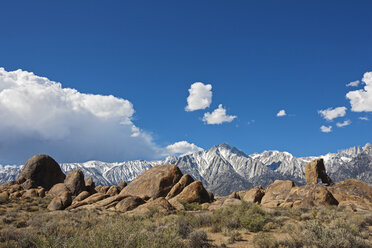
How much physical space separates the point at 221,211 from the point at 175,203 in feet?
23.6

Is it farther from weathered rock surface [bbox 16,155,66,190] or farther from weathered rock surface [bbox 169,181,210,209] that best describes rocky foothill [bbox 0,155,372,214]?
weathered rock surface [bbox 16,155,66,190]

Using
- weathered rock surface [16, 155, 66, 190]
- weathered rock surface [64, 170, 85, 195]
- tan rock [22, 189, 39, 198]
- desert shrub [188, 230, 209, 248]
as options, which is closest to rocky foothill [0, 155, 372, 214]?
tan rock [22, 189, 39, 198]

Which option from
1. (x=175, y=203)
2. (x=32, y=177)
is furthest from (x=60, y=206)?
(x=32, y=177)

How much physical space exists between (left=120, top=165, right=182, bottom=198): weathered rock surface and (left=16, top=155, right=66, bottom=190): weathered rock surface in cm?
3529

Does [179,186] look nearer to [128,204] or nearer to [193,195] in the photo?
[193,195]

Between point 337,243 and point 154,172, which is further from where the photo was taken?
point 154,172

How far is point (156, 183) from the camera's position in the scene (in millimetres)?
29188

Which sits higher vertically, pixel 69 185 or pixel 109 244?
pixel 69 185

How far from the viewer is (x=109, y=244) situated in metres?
6.75

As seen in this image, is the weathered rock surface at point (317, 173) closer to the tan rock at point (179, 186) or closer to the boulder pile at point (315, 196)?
the boulder pile at point (315, 196)

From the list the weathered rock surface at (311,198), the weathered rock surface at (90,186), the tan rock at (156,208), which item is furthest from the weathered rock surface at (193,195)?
the weathered rock surface at (90,186)

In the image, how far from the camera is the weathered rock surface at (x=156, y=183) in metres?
28.4

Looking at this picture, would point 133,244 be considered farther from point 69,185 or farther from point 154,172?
point 69,185

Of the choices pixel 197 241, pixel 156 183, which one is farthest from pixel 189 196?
pixel 197 241
